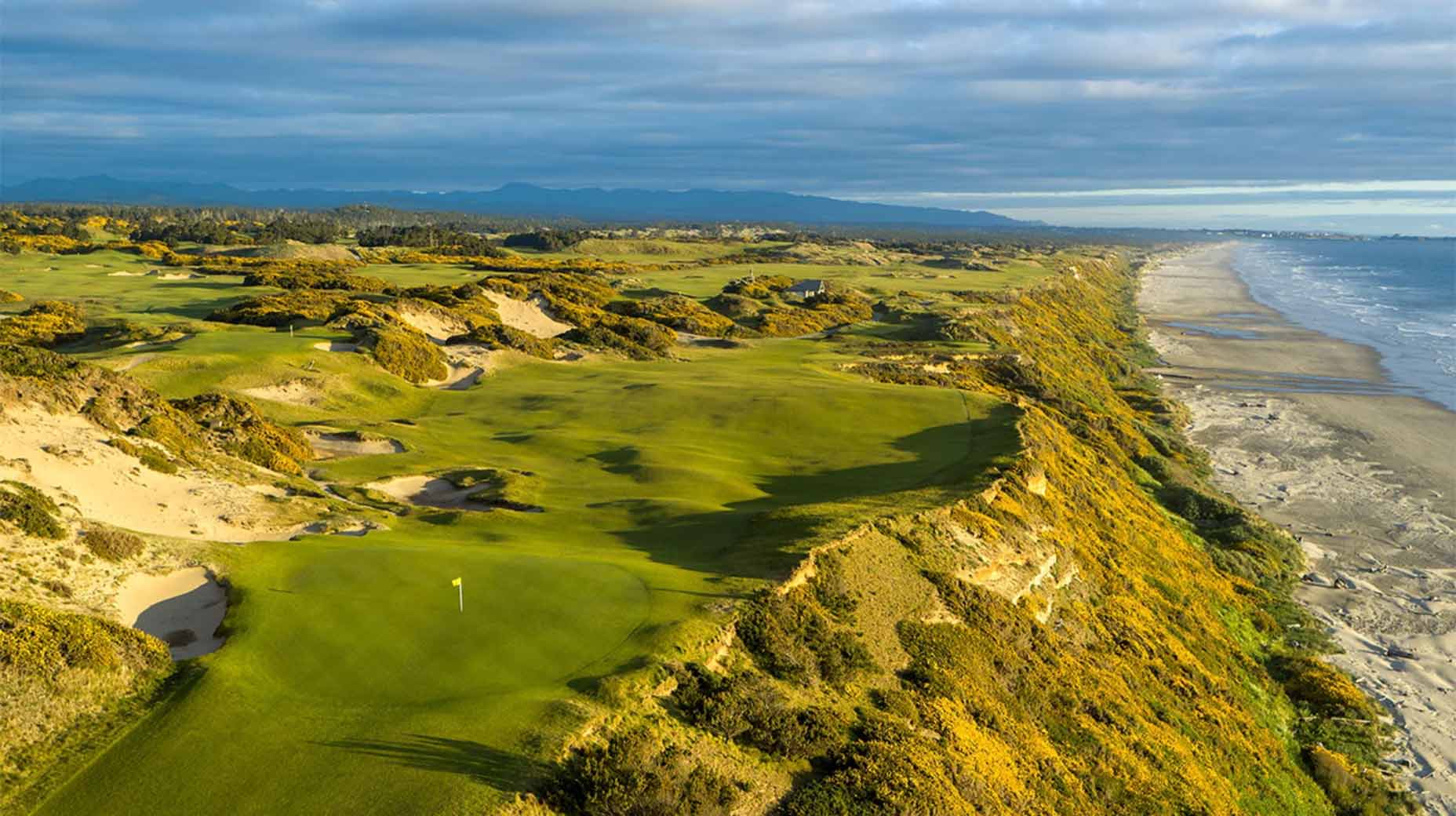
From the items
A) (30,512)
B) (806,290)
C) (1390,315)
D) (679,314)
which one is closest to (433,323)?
(679,314)

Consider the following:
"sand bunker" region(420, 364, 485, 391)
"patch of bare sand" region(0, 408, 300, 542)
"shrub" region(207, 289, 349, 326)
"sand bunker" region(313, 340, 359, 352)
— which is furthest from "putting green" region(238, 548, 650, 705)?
"shrub" region(207, 289, 349, 326)

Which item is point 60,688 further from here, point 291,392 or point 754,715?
point 291,392

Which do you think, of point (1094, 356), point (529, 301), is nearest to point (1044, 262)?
point (1094, 356)

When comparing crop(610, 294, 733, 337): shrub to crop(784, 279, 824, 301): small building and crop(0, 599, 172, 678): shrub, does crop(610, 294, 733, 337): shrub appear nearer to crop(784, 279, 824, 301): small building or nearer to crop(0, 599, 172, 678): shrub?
crop(784, 279, 824, 301): small building

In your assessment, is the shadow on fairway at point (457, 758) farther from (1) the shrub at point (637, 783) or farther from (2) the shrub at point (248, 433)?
(2) the shrub at point (248, 433)

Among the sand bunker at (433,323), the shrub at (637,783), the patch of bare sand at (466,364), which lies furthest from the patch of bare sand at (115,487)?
the sand bunker at (433,323)

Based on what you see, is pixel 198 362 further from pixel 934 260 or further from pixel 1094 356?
pixel 934 260
